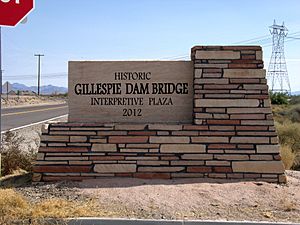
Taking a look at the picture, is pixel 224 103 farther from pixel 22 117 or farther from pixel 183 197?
pixel 22 117

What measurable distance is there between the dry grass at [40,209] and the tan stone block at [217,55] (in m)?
3.48

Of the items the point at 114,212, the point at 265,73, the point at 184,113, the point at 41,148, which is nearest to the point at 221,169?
the point at 184,113

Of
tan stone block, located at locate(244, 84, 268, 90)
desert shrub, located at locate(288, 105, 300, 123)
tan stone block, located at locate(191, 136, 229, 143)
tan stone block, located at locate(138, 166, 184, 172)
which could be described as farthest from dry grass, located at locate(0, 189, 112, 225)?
desert shrub, located at locate(288, 105, 300, 123)

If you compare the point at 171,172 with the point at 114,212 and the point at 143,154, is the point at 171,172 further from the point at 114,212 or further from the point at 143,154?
the point at 114,212

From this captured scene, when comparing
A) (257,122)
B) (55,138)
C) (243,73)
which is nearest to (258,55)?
(243,73)

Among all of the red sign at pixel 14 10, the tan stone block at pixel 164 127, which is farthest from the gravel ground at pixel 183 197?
the red sign at pixel 14 10

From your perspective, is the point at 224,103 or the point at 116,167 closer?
the point at 116,167

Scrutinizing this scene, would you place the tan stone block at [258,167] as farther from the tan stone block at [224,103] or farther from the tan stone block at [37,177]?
the tan stone block at [37,177]

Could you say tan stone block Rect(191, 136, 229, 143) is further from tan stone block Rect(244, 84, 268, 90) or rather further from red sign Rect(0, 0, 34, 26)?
red sign Rect(0, 0, 34, 26)

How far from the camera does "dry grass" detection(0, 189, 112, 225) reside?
6.38 m

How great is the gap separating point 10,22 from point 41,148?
310 centimetres

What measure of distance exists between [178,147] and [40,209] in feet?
9.55

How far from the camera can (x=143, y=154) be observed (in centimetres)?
868

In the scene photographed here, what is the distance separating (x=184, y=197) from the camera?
7.53 metres
